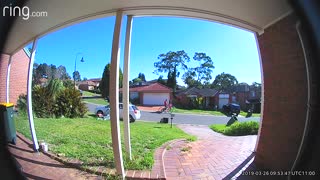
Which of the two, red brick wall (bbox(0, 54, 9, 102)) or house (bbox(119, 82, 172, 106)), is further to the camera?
house (bbox(119, 82, 172, 106))

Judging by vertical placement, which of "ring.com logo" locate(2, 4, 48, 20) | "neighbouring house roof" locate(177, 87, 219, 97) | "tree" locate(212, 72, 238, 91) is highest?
"ring.com logo" locate(2, 4, 48, 20)

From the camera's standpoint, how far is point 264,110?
2178 mm

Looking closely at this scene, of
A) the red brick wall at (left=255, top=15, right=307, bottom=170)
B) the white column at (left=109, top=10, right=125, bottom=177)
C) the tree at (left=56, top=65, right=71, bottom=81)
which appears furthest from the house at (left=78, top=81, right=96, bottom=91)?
the red brick wall at (left=255, top=15, right=307, bottom=170)

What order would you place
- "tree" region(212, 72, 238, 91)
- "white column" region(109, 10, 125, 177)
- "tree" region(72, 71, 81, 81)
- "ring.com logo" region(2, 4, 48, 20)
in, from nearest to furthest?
1. "ring.com logo" region(2, 4, 48, 20)
2. "tree" region(72, 71, 81, 81)
3. "tree" region(212, 72, 238, 91)
4. "white column" region(109, 10, 125, 177)

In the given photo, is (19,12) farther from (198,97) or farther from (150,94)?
(198,97)

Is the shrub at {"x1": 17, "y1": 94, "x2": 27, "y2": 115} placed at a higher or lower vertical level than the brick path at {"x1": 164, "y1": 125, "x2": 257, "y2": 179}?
higher

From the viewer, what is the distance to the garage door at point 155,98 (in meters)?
3.22

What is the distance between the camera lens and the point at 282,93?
175cm

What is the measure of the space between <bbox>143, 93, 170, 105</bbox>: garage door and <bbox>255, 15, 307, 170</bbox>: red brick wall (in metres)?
1.40

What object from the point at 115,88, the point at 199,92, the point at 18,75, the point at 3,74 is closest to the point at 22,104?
the point at 18,75

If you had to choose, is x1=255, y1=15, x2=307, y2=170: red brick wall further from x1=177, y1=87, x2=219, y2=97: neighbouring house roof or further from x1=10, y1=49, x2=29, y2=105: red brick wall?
x1=10, y1=49, x2=29, y2=105: red brick wall

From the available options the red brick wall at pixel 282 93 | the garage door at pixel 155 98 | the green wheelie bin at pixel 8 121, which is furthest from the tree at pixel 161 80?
the green wheelie bin at pixel 8 121

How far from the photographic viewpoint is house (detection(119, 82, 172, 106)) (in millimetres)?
3166

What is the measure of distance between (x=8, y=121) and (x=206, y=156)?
3815 mm
